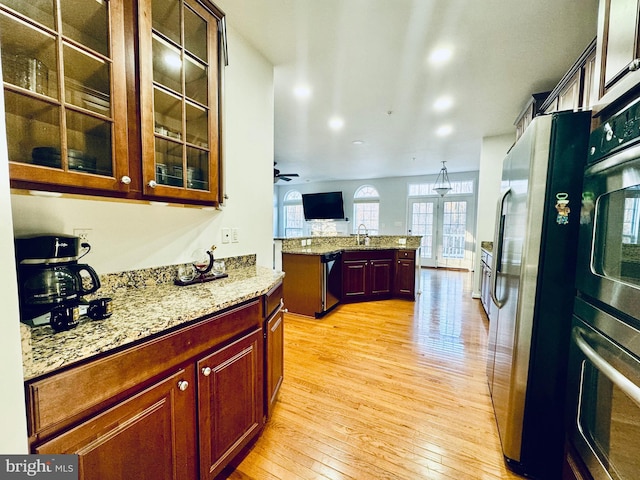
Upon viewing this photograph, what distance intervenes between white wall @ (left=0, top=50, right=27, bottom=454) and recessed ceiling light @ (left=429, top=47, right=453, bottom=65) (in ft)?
8.85

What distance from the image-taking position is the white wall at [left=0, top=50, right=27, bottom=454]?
54 cm

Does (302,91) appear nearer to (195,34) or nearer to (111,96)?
(195,34)

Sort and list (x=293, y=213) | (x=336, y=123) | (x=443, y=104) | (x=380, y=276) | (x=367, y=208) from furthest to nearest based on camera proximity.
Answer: (x=293, y=213), (x=367, y=208), (x=380, y=276), (x=336, y=123), (x=443, y=104)

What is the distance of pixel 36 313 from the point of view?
2.92ft

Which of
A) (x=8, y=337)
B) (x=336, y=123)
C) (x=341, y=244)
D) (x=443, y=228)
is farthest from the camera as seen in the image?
(x=443, y=228)

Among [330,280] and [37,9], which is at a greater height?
[37,9]

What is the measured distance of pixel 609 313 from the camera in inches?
36.4

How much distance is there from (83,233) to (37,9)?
86 centimetres

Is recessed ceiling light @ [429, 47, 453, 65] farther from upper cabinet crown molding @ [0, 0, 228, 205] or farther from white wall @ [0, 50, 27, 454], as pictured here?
white wall @ [0, 50, 27, 454]

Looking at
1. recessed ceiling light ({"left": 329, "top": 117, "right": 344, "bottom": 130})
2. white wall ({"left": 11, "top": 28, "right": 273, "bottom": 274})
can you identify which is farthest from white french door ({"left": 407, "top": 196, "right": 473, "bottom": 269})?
white wall ({"left": 11, "top": 28, "right": 273, "bottom": 274})

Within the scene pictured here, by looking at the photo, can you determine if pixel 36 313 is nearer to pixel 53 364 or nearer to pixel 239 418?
pixel 53 364

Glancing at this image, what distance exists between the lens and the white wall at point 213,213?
3.91 feet

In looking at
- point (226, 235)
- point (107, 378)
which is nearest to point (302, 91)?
point (226, 235)

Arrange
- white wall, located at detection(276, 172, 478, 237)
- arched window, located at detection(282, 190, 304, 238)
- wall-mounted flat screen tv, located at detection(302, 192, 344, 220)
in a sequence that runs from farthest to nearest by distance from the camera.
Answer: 1. arched window, located at detection(282, 190, 304, 238)
2. wall-mounted flat screen tv, located at detection(302, 192, 344, 220)
3. white wall, located at detection(276, 172, 478, 237)
